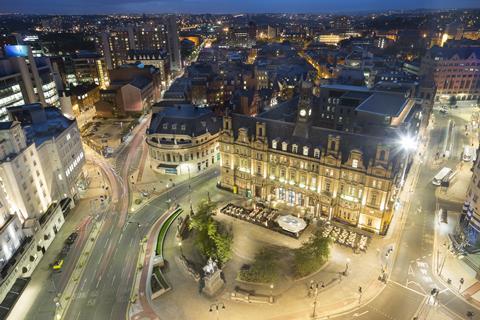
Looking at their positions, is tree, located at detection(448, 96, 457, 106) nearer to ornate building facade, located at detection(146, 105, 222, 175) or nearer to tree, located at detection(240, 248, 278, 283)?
ornate building facade, located at detection(146, 105, 222, 175)

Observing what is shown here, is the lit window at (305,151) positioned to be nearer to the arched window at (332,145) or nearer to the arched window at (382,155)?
the arched window at (332,145)

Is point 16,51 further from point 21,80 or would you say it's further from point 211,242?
point 211,242

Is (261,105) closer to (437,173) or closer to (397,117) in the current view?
(397,117)

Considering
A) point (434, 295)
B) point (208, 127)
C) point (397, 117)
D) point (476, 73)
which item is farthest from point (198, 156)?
point (476, 73)

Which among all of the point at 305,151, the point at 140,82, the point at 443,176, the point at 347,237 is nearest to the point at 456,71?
the point at 443,176

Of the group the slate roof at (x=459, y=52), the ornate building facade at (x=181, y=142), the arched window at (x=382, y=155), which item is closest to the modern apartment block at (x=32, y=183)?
the ornate building facade at (x=181, y=142)

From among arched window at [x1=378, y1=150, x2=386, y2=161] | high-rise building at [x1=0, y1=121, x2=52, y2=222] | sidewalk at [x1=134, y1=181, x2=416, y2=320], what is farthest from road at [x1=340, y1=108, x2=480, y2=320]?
high-rise building at [x1=0, y1=121, x2=52, y2=222]
